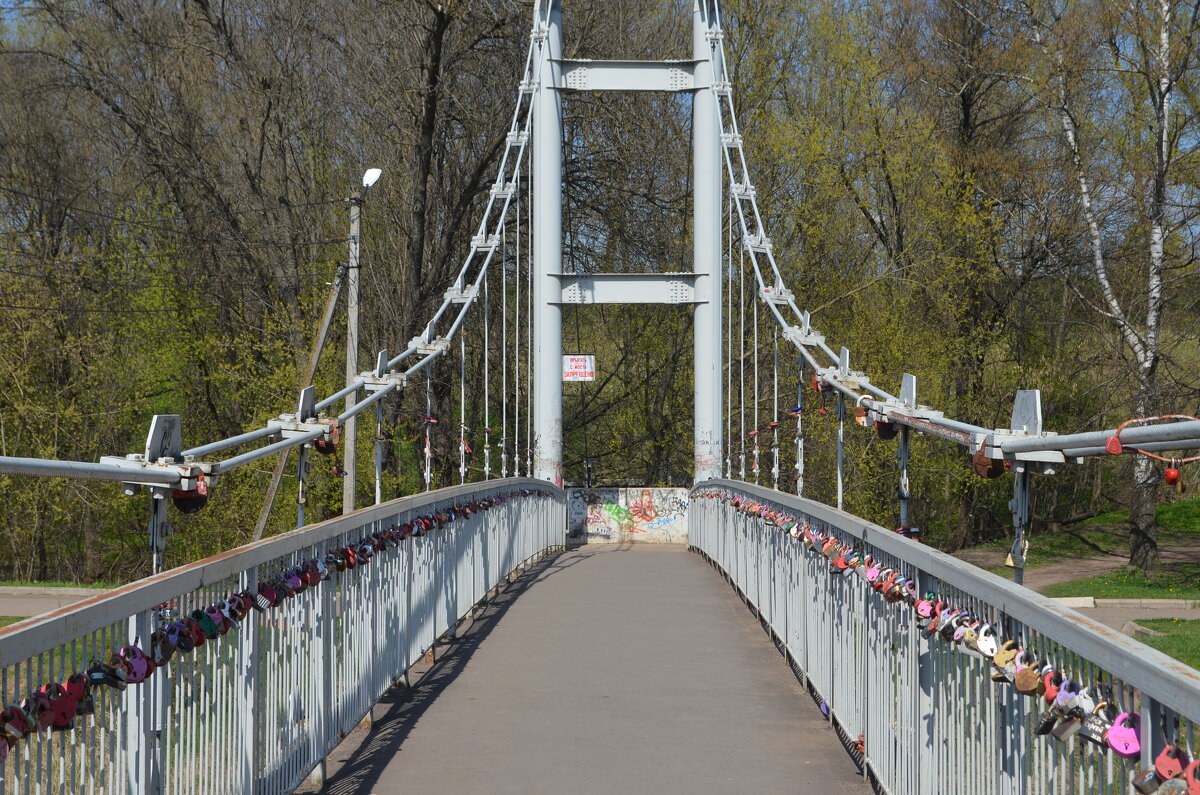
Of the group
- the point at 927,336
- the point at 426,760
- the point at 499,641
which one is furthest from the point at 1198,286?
the point at 426,760

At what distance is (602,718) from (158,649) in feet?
11.5

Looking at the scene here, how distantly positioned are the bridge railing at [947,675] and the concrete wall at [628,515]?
1397 centimetres

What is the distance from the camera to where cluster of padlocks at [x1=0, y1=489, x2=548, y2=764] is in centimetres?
324

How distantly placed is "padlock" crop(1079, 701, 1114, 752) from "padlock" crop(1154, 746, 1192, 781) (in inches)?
13.9

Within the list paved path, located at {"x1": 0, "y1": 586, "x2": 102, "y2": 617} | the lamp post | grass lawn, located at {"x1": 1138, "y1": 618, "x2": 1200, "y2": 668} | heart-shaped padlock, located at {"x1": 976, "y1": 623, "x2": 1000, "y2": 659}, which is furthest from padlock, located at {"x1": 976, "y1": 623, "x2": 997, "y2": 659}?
paved path, located at {"x1": 0, "y1": 586, "x2": 102, "y2": 617}

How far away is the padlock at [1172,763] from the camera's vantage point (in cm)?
264

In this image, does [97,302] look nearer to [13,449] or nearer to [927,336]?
[13,449]

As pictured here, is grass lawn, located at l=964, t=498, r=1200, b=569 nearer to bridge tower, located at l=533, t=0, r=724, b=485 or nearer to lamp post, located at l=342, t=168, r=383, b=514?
bridge tower, located at l=533, t=0, r=724, b=485

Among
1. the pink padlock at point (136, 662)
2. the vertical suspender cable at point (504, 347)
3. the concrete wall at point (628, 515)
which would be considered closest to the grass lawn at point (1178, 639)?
the vertical suspender cable at point (504, 347)

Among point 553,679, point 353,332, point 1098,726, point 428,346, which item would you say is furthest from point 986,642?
point 353,332

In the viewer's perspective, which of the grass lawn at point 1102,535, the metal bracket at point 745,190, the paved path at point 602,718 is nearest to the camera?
the paved path at point 602,718

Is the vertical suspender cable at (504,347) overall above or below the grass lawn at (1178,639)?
above

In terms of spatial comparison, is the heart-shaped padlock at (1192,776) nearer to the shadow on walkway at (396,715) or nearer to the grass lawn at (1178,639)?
the shadow on walkway at (396,715)

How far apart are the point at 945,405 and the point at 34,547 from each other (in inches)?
720
